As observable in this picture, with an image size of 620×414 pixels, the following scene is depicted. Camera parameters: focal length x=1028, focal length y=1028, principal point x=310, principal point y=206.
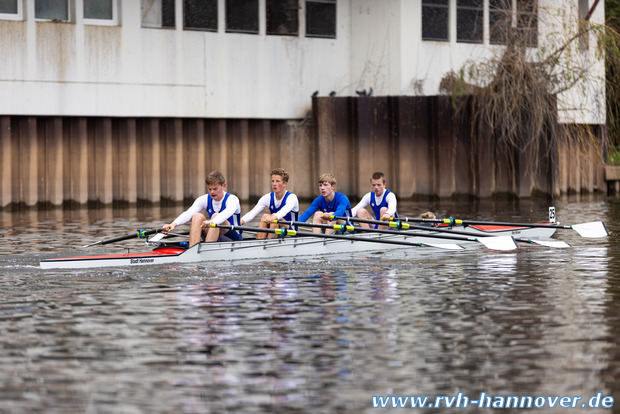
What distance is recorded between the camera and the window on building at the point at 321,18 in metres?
32.6

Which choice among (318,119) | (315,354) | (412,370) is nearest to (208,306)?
(315,354)

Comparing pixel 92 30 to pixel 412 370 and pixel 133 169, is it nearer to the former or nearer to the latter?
pixel 133 169

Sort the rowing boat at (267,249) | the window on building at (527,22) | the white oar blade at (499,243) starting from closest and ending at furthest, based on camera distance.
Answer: the rowing boat at (267,249)
the white oar blade at (499,243)
the window on building at (527,22)

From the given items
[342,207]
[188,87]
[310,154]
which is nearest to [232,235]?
[342,207]

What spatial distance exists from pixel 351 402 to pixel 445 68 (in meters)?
27.0

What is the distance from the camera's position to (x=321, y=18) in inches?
1292

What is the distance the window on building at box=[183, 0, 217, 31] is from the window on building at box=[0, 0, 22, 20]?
4802mm

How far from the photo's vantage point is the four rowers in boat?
15.8m

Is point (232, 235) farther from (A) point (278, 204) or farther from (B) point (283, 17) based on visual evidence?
(B) point (283, 17)

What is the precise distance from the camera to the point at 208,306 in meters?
11.2

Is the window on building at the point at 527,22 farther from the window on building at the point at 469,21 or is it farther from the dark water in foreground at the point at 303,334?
the dark water in foreground at the point at 303,334

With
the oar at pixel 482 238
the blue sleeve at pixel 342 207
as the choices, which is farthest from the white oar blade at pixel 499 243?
the blue sleeve at pixel 342 207

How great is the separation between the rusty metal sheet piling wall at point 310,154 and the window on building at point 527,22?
2944 millimetres

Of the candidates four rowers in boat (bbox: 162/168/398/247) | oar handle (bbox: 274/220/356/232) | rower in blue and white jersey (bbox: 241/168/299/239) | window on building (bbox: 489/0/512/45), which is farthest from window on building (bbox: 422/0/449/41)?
oar handle (bbox: 274/220/356/232)
